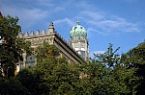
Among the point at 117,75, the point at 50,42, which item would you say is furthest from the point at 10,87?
the point at 50,42

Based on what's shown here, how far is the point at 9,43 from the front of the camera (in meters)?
42.2

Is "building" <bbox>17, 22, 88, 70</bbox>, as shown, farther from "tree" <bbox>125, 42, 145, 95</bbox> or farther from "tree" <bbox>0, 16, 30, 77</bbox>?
"tree" <bbox>0, 16, 30, 77</bbox>

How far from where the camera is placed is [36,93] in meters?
55.0

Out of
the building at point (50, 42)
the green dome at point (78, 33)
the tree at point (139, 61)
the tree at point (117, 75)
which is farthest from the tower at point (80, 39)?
the tree at point (117, 75)

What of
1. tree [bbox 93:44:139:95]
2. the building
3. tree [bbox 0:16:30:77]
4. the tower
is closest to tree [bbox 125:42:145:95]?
tree [bbox 93:44:139:95]

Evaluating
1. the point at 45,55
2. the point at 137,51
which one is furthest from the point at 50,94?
the point at 137,51

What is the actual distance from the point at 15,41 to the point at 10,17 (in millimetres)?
2386

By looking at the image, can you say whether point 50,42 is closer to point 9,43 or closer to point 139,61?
point 139,61

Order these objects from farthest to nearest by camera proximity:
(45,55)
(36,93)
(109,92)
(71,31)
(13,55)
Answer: (71,31) < (45,55) < (36,93) < (109,92) < (13,55)

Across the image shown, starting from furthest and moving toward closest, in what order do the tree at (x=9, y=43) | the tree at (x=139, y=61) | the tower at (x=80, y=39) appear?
the tower at (x=80, y=39), the tree at (x=139, y=61), the tree at (x=9, y=43)

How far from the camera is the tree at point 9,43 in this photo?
41.2 metres

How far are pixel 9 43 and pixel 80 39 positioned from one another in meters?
74.7

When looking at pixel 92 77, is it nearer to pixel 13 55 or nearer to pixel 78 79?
pixel 78 79

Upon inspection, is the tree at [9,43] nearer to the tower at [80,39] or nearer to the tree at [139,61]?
the tree at [139,61]
